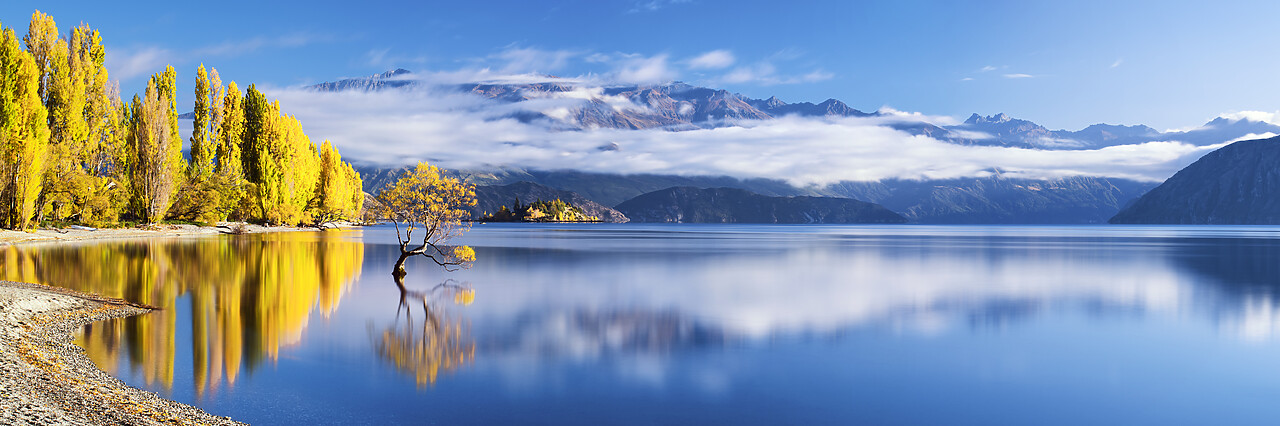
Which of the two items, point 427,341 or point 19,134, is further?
point 19,134

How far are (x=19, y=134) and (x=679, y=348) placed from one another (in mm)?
56983

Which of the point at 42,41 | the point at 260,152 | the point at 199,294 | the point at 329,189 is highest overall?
the point at 42,41

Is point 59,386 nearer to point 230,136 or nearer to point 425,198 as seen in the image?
point 425,198

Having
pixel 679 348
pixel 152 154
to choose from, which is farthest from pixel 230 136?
pixel 679 348

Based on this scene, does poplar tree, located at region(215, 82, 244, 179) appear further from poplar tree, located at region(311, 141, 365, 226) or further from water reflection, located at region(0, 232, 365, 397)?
water reflection, located at region(0, 232, 365, 397)

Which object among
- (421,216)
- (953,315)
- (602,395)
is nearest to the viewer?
(602,395)

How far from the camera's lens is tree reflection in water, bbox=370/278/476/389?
14375 mm

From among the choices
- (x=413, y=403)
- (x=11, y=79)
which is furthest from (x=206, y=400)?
(x=11, y=79)

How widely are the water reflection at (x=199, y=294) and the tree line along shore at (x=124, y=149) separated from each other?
11068 mm

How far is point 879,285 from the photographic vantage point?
111ft

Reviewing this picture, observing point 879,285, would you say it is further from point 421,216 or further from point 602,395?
point 602,395

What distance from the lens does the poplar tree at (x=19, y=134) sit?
50.2 meters

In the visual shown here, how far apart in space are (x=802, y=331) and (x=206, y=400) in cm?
1379

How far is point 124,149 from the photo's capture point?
69.8 m
